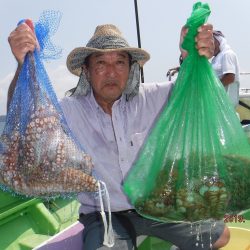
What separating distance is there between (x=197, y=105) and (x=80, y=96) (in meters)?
0.98

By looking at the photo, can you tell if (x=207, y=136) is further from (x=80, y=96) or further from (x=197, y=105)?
(x=80, y=96)

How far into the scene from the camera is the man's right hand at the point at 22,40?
2.00 metres

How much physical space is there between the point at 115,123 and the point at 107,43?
21.0 inches

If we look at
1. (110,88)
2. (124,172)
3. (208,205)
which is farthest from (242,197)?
(110,88)

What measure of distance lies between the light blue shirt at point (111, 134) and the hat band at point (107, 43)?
36 cm

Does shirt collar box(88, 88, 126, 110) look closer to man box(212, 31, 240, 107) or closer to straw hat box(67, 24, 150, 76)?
straw hat box(67, 24, 150, 76)

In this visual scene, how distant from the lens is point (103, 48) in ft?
8.18

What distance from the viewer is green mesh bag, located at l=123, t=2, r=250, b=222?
1871mm

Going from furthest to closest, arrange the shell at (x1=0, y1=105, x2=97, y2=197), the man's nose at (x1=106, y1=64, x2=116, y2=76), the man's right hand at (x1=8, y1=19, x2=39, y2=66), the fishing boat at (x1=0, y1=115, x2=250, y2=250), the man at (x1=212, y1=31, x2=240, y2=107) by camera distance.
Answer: the man at (x1=212, y1=31, x2=240, y2=107)
the fishing boat at (x1=0, y1=115, x2=250, y2=250)
the man's nose at (x1=106, y1=64, x2=116, y2=76)
the man's right hand at (x1=8, y1=19, x2=39, y2=66)
the shell at (x1=0, y1=105, x2=97, y2=197)

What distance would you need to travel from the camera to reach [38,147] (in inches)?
74.0

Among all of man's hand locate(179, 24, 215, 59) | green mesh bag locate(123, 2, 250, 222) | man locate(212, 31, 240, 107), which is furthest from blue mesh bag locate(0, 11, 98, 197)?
man locate(212, 31, 240, 107)

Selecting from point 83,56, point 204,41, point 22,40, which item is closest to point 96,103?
point 83,56

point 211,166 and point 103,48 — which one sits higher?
point 103,48

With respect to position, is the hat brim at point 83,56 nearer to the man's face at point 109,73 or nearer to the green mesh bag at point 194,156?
the man's face at point 109,73
